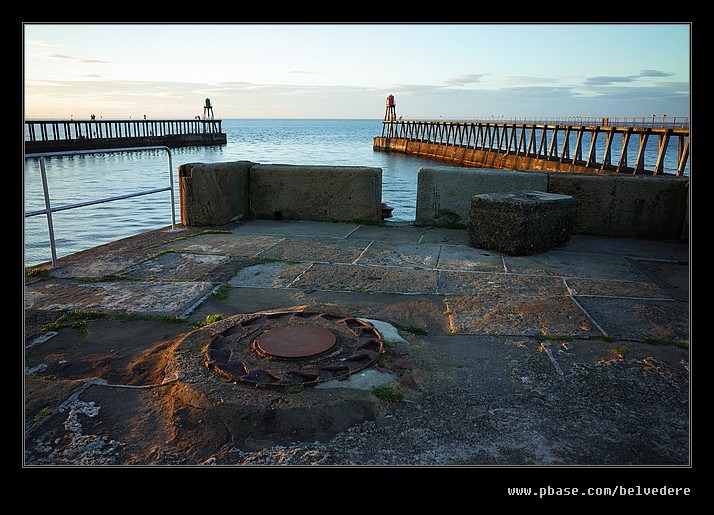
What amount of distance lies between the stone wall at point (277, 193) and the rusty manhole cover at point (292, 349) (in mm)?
3788

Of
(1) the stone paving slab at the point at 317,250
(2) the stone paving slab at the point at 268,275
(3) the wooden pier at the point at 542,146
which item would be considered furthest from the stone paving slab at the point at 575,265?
(3) the wooden pier at the point at 542,146

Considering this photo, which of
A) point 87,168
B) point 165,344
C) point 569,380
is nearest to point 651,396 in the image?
point 569,380

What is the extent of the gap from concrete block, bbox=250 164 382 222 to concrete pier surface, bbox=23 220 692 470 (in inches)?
73.6

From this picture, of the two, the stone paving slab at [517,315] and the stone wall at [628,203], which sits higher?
the stone wall at [628,203]

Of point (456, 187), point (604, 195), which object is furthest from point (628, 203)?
point (456, 187)

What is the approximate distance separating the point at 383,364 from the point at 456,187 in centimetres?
447

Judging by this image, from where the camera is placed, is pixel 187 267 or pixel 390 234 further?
pixel 390 234

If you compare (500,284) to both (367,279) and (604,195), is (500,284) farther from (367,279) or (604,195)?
(604,195)

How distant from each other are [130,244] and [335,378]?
429 centimetres

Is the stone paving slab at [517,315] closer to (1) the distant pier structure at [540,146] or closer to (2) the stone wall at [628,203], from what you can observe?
(2) the stone wall at [628,203]

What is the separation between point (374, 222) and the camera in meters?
7.24

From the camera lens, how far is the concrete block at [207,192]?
682 centimetres

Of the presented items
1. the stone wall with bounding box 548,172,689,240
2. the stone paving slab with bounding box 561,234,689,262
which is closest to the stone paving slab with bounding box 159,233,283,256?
the stone paving slab with bounding box 561,234,689,262

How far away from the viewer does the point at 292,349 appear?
3.03 meters
